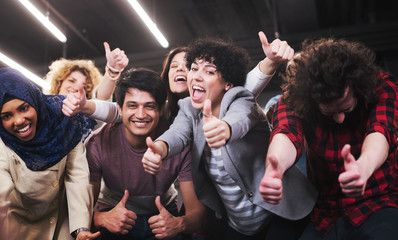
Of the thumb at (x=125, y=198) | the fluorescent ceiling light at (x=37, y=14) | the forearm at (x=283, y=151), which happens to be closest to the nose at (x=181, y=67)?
the thumb at (x=125, y=198)

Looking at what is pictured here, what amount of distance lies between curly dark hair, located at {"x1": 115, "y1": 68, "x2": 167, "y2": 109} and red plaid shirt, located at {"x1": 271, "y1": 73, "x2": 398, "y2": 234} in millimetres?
900

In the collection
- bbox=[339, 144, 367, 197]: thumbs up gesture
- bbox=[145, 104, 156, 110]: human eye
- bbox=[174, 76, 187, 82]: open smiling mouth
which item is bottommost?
bbox=[339, 144, 367, 197]: thumbs up gesture

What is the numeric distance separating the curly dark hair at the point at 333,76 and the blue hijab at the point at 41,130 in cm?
124

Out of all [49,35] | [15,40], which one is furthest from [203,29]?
[15,40]

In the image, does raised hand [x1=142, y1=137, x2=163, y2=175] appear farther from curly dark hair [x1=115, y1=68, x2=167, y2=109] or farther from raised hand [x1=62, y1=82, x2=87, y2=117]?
curly dark hair [x1=115, y1=68, x2=167, y2=109]

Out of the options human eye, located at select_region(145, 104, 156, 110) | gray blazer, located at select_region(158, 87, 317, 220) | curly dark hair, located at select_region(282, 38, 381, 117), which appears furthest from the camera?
human eye, located at select_region(145, 104, 156, 110)

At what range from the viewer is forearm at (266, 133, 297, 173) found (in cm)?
154

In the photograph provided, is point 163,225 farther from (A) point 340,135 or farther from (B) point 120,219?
(A) point 340,135

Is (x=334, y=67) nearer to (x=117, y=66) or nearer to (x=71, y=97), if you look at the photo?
(x=71, y=97)

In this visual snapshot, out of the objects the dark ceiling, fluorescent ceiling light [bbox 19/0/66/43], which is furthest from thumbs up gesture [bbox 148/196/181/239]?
the dark ceiling

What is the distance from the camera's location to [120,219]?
2186 millimetres

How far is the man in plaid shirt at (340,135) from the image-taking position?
1497 millimetres

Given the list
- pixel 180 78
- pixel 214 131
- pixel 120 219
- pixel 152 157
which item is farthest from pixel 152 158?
pixel 180 78

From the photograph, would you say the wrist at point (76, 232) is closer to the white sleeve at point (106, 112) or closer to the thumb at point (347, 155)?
the white sleeve at point (106, 112)
